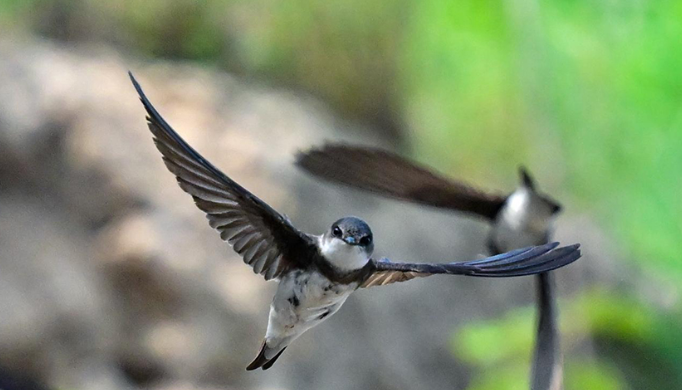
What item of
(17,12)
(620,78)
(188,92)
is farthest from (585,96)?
(17,12)

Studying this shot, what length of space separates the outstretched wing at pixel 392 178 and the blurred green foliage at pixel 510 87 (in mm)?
688

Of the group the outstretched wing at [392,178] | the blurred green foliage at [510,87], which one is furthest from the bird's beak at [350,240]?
the blurred green foliage at [510,87]

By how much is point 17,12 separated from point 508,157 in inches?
39.9

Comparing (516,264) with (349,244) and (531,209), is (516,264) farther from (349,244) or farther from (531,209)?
(531,209)

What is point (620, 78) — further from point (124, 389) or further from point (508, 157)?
point (124, 389)

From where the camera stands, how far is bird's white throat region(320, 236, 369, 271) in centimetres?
32

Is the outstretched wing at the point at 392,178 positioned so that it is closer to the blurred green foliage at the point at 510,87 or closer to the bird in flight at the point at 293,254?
the bird in flight at the point at 293,254

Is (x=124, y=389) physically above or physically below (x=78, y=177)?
below

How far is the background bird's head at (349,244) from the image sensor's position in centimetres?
31

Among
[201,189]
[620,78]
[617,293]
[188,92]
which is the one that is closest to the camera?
[201,189]

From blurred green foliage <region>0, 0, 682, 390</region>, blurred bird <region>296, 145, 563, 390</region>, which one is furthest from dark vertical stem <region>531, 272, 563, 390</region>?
blurred green foliage <region>0, 0, 682, 390</region>

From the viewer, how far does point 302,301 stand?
35cm

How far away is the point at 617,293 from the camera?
1.32 metres

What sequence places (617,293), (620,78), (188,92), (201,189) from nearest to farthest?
1. (201,189)
2. (620,78)
3. (617,293)
4. (188,92)
